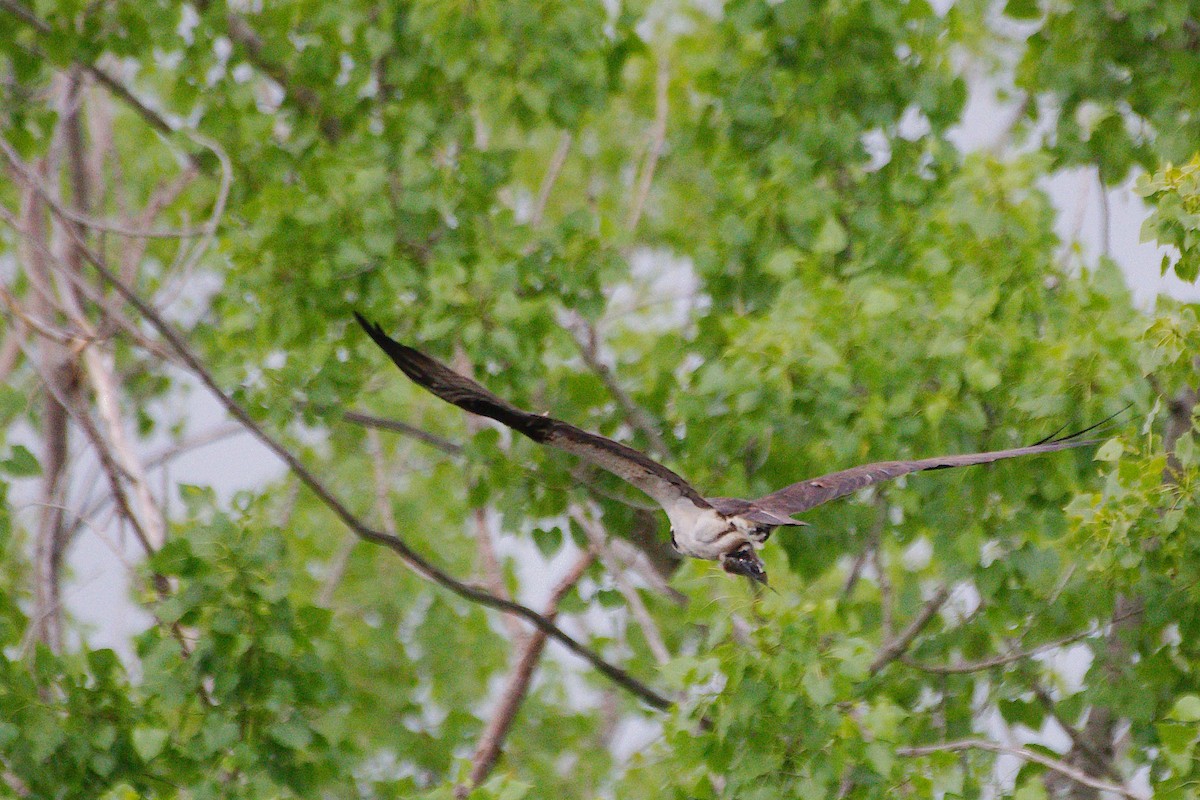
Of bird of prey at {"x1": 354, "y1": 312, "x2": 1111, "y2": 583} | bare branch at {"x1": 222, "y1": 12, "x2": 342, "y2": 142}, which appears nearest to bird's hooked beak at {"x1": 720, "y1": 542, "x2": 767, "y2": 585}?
bird of prey at {"x1": 354, "y1": 312, "x2": 1111, "y2": 583}

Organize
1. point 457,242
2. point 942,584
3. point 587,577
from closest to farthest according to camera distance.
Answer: point 942,584 → point 457,242 → point 587,577

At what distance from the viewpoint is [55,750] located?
6.05 metres

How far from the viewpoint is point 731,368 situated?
6465mm

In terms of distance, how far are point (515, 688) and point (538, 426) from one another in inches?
111

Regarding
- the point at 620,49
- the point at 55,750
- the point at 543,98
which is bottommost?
the point at 55,750

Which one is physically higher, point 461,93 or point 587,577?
point 461,93

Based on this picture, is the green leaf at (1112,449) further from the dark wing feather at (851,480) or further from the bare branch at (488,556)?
the bare branch at (488,556)

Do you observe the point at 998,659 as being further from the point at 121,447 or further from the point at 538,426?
the point at 121,447

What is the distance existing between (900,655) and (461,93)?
3.46 m

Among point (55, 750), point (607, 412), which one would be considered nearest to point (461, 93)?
point (607, 412)

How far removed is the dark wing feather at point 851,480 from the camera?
5.64 m

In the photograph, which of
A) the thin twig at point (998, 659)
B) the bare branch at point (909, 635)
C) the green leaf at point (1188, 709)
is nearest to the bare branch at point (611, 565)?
the bare branch at point (909, 635)

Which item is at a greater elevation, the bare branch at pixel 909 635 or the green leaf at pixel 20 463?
the bare branch at pixel 909 635

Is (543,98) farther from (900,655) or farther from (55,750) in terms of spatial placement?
(55,750)
